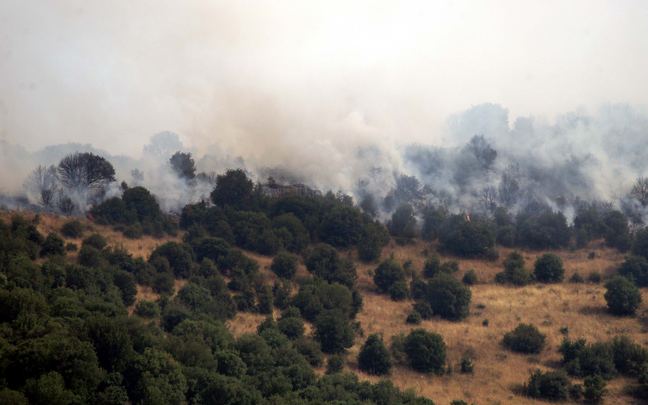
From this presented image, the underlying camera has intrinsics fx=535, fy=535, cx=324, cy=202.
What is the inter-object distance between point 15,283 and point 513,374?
35.2 m

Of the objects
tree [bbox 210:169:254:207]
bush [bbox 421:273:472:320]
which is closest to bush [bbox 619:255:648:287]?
bush [bbox 421:273:472:320]

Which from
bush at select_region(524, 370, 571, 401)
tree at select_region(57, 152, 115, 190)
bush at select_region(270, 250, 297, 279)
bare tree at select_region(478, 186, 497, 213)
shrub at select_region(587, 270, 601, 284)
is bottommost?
bush at select_region(524, 370, 571, 401)

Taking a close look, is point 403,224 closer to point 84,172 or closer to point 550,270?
point 550,270

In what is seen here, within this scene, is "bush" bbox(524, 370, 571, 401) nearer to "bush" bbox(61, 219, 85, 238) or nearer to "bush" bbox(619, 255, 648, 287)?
"bush" bbox(619, 255, 648, 287)

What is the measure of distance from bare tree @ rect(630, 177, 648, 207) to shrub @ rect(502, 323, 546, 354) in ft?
144

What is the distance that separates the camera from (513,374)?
39.8 meters

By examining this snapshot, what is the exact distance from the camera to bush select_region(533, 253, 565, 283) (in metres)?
57.6

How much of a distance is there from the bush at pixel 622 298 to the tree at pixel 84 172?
6047 cm

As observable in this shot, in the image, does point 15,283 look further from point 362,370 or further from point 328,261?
point 328,261

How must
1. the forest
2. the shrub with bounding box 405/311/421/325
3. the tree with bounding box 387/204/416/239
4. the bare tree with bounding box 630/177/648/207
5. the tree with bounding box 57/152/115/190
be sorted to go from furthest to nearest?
the bare tree with bounding box 630/177/648/207, the tree with bounding box 57/152/115/190, the tree with bounding box 387/204/416/239, the shrub with bounding box 405/311/421/325, the forest

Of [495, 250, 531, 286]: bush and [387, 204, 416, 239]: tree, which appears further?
[387, 204, 416, 239]: tree

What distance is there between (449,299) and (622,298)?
15.5 meters

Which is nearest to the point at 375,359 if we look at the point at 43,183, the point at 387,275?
the point at 387,275

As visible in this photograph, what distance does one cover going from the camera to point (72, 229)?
176ft
